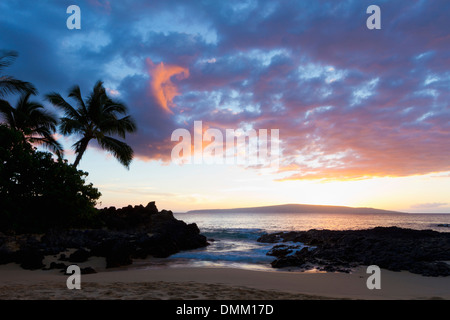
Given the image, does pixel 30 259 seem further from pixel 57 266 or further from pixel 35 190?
pixel 35 190

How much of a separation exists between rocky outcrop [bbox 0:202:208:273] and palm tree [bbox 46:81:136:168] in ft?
17.9

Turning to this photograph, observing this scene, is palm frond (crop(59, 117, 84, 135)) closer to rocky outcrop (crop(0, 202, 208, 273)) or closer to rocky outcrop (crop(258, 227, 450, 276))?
rocky outcrop (crop(0, 202, 208, 273))

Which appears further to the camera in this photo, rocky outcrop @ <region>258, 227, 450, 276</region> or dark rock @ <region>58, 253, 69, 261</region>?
dark rock @ <region>58, 253, 69, 261</region>

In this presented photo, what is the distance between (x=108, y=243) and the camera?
12984mm

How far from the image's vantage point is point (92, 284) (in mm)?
7758

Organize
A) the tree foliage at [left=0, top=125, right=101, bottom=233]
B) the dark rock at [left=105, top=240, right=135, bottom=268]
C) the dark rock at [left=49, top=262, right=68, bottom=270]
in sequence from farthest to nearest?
1. the tree foliage at [left=0, top=125, right=101, bottom=233]
2. the dark rock at [left=105, top=240, right=135, bottom=268]
3. the dark rock at [left=49, top=262, right=68, bottom=270]

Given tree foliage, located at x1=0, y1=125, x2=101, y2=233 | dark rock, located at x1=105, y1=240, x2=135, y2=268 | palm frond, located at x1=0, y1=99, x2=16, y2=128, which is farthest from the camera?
palm frond, located at x1=0, y1=99, x2=16, y2=128

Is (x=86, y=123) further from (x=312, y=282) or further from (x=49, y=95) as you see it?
(x=312, y=282)

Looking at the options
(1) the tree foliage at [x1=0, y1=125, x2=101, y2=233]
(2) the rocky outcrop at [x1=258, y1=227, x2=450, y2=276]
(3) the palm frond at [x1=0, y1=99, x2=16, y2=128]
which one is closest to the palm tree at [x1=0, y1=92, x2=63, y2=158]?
(3) the palm frond at [x1=0, y1=99, x2=16, y2=128]

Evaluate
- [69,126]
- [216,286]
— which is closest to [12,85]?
[69,126]

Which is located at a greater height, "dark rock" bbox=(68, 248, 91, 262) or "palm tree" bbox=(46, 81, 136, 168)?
"palm tree" bbox=(46, 81, 136, 168)

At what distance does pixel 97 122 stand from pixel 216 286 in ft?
63.7

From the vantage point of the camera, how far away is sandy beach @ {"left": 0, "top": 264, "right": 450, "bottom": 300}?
255 inches

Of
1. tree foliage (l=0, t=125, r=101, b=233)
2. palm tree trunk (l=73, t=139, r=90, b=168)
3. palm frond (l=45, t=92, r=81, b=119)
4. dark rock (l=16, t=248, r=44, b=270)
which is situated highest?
palm frond (l=45, t=92, r=81, b=119)
